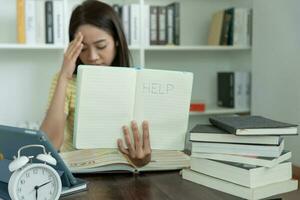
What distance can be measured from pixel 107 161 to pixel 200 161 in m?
0.26

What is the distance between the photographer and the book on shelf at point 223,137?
92 cm

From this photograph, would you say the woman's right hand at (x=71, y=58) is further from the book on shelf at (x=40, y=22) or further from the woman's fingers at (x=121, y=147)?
the book on shelf at (x=40, y=22)

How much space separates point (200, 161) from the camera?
994 millimetres

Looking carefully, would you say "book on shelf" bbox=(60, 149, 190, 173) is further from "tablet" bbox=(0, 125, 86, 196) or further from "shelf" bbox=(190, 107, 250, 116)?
"shelf" bbox=(190, 107, 250, 116)

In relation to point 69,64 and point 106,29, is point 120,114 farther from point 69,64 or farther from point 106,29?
point 106,29

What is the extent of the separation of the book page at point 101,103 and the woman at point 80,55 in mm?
415

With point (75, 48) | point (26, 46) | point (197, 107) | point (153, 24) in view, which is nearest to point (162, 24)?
point (153, 24)

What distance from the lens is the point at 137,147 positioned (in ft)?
3.57

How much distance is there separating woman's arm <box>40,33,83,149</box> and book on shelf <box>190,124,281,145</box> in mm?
591

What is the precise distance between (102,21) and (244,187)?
0.95 metres

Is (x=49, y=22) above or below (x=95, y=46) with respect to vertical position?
above

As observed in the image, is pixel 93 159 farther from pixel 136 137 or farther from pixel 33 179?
pixel 33 179

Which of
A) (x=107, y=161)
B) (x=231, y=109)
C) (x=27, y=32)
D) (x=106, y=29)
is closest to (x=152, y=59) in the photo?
(x=231, y=109)

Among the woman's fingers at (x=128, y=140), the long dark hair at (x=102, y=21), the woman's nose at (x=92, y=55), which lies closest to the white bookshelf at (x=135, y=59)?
the long dark hair at (x=102, y=21)
